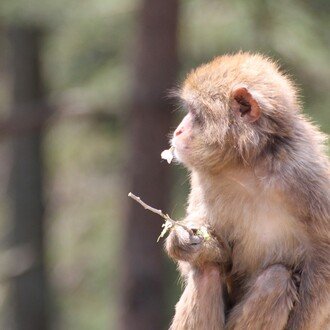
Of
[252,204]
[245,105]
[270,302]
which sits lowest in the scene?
[270,302]

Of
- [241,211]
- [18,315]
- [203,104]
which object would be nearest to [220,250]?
[241,211]

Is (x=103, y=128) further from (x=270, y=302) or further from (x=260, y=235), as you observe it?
(x=270, y=302)

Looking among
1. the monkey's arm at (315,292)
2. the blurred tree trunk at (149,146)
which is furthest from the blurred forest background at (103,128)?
the monkey's arm at (315,292)

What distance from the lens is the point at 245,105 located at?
21.6 ft

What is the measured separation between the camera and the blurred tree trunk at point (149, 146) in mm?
14078

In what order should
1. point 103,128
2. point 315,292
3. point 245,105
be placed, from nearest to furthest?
point 315,292
point 245,105
point 103,128

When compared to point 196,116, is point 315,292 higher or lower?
lower

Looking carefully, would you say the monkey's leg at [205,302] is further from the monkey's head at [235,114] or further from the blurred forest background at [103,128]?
the blurred forest background at [103,128]

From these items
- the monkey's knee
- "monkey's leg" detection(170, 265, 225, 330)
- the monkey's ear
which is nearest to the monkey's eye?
the monkey's ear

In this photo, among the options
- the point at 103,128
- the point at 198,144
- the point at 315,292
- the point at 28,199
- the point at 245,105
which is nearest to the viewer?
the point at 315,292

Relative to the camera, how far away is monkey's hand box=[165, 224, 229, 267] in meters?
6.61

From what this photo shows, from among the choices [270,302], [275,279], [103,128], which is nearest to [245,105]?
[275,279]

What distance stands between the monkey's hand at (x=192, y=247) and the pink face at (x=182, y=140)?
15.9 inches

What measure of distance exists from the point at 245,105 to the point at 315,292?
1.09m
